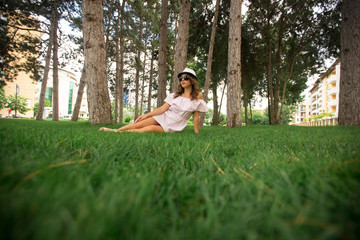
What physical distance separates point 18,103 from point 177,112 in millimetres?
64628

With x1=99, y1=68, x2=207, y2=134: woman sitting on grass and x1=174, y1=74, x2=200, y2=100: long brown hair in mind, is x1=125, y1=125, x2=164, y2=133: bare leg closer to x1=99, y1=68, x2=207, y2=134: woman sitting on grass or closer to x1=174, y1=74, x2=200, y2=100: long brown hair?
x1=99, y1=68, x2=207, y2=134: woman sitting on grass

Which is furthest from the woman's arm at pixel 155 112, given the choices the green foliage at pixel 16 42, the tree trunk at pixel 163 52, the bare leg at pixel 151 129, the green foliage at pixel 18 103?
the green foliage at pixel 18 103

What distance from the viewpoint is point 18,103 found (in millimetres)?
49625

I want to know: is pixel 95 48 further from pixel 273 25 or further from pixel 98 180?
pixel 273 25

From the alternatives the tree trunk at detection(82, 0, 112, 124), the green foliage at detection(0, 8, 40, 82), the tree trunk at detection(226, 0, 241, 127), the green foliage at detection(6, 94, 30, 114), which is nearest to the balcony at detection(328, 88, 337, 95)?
the tree trunk at detection(226, 0, 241, 127)

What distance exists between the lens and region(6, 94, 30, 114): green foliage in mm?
48438

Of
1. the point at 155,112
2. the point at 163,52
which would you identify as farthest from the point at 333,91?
the point at 155,112

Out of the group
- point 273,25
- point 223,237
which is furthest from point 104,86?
point 273,25

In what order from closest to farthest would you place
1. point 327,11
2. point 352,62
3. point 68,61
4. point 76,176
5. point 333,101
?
point 76,176 < point 352,62 < point 327,11 < point 68,61 < point 333,101

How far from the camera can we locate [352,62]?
7.21 meters

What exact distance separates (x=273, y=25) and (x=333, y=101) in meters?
46.1

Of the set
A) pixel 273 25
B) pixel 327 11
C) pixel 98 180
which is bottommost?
pixel 98 180

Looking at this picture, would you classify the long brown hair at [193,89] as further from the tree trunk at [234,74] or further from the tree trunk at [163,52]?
the tree trunk at [163,52]

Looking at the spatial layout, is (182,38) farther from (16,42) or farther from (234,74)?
(16,42)
